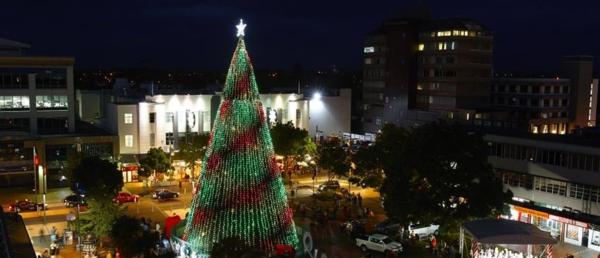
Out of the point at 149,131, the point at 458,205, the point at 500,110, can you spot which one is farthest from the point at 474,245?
the point at 500,110

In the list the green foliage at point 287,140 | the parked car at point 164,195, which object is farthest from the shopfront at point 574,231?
the parked car at point 164,195

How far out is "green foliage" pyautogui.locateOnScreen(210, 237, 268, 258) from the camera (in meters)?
22.8

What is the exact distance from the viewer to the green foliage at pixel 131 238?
26859 millimetres

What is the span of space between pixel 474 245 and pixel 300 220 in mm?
15401

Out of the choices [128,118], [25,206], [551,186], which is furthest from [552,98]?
[25,206]

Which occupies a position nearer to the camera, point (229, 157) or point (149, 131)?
point (229, 157)

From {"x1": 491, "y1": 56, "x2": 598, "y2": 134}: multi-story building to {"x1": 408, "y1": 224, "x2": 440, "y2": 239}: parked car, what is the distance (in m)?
45.4

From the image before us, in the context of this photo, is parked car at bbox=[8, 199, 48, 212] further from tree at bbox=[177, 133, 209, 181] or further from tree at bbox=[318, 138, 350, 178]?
tree at bbox=[318, 138, 350, 178]

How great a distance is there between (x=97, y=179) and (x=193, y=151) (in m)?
19.5

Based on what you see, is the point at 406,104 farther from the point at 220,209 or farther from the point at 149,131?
the point at 220,209

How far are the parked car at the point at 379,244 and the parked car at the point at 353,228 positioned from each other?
46.1 inches

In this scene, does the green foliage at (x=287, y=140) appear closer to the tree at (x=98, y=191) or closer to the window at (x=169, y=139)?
the window at (x=169, y=139)

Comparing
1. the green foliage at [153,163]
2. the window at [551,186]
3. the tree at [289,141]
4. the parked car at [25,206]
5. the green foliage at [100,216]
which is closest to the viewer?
the green foliage at [100,216]

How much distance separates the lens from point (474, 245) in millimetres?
30750
